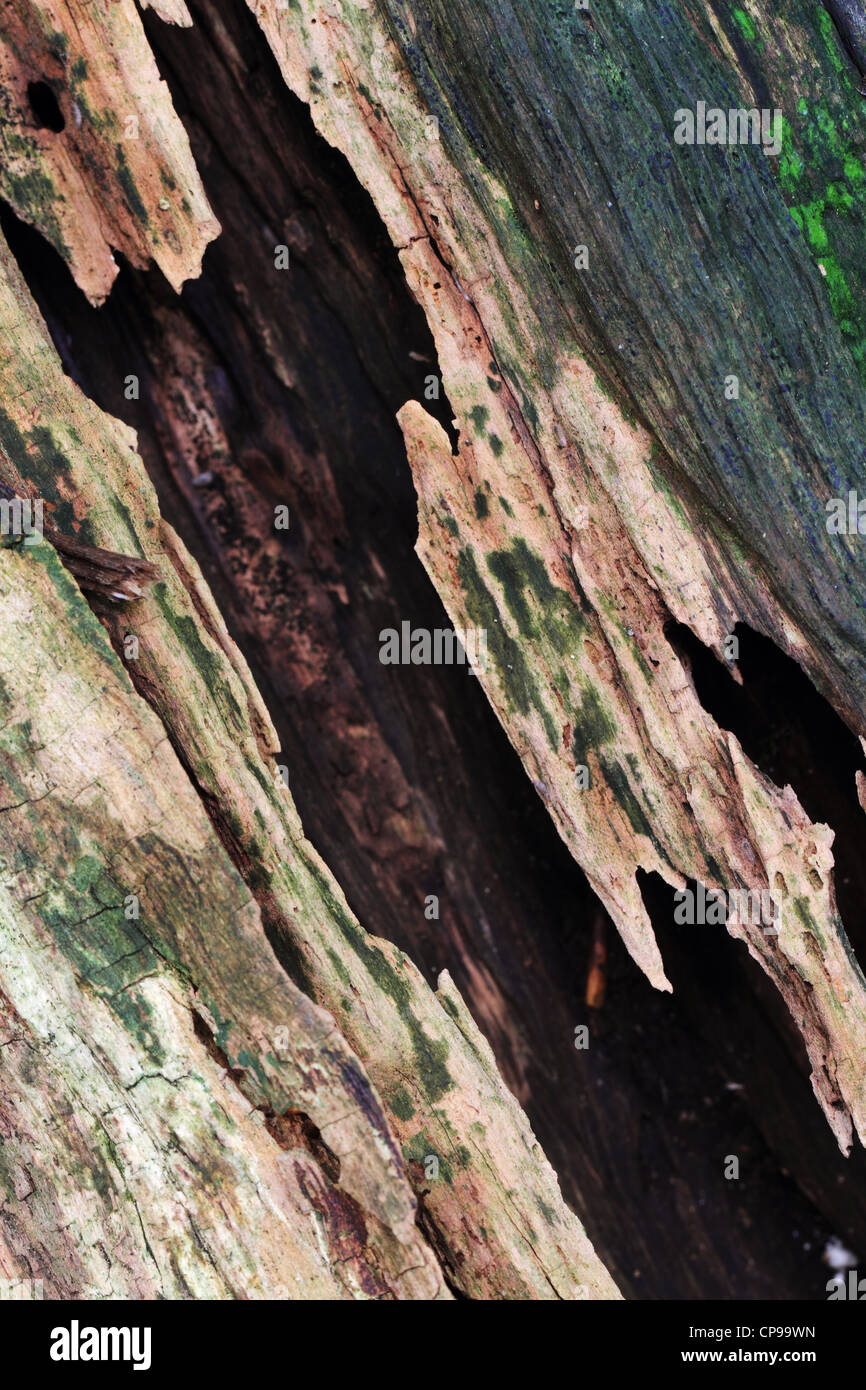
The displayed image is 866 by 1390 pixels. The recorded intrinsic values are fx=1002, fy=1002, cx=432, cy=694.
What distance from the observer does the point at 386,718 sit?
395cm

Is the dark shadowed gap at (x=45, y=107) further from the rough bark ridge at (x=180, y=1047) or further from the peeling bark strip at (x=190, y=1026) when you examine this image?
the rough bark ridge at (x=180, y=1047)

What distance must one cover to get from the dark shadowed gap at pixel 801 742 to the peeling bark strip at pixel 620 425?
136mm

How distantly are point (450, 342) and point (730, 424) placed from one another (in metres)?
0.98

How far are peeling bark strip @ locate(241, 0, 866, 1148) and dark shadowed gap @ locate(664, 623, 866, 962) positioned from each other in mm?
136

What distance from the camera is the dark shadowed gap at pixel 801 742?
11.5ft

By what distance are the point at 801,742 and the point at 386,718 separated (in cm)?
154

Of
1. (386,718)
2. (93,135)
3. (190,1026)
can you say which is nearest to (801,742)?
(386,718)

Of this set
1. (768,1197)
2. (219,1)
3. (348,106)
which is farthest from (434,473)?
(768,1197)

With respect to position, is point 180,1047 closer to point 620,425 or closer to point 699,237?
point 620,425

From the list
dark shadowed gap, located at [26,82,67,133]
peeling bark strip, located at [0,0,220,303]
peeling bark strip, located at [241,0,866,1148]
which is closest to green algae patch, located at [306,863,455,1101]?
peeling bark strip, located at [241,0,866,1148]

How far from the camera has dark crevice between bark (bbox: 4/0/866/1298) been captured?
3.73 m

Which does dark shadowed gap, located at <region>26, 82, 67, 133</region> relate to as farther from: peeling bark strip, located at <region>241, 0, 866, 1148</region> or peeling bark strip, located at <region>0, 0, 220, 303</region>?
peeling bark strip, located at <region>241, 0, 866, 1148</region>

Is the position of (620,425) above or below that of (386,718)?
above

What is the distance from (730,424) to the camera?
3311mm
